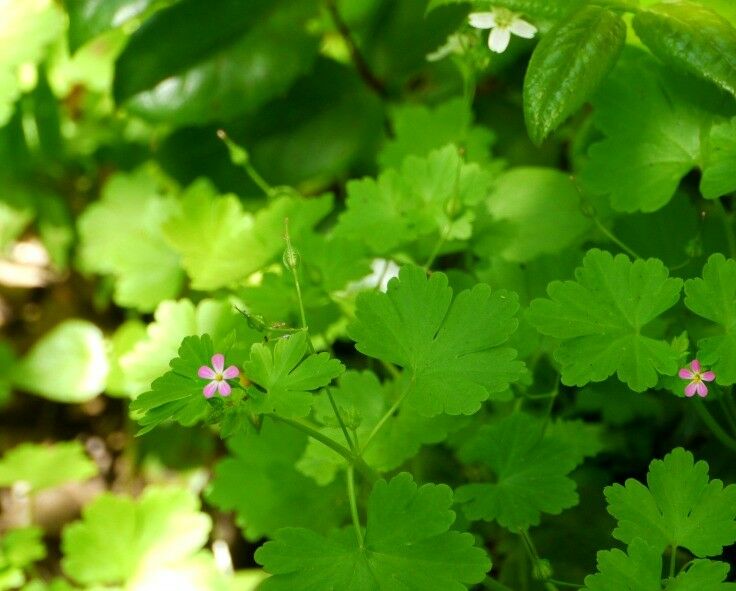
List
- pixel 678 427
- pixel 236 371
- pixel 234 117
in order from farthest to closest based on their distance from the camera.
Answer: pixel 234 117 → pixel 678 427 → pixel 236 371

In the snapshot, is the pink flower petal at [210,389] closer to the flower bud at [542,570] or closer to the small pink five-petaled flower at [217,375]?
the small pink five-petaled flower at [217,375]

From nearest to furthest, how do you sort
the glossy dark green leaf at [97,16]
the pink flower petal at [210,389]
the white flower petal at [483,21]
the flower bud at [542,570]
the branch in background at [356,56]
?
the pink flower petal at [210,389], the flower bud at [542,570], the white flower petal at [483,21], the glossy dark green leaf at [97,16], the branch in background at [356,56]

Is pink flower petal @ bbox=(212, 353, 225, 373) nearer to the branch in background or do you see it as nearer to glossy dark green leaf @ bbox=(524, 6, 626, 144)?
glossy dark green leaf @ bbox=(524, 6, 626, 144)

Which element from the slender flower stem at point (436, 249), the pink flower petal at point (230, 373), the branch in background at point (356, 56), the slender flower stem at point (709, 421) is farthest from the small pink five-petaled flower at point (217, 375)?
the branch in background at point (356, 56)

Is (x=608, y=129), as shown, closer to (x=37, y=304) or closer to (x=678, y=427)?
(x=678, y=427)

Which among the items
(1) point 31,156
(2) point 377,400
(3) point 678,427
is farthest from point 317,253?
(1) point 31,156

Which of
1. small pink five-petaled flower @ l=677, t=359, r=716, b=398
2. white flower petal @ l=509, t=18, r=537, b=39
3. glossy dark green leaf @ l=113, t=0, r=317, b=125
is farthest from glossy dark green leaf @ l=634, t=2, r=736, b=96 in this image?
glossy dark green leaf @ l=113, t=0, r=317, b=125

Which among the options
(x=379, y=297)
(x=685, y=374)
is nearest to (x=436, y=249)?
(x=379, y=297)
